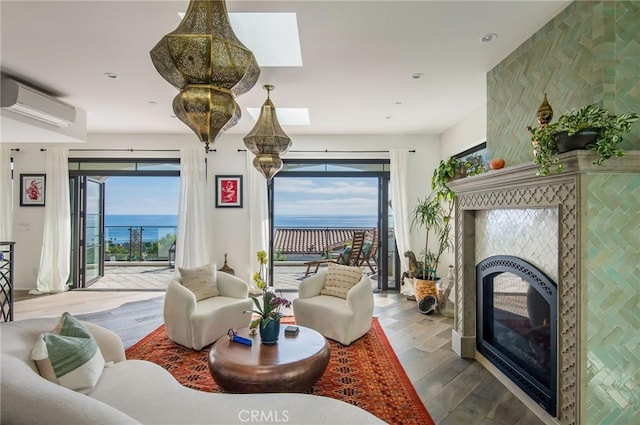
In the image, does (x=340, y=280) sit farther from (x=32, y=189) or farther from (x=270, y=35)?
(x=32, y=189)

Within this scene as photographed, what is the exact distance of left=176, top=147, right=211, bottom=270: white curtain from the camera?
5762 millimetres

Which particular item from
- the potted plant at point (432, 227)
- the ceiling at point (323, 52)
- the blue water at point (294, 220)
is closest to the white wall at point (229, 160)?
the potted plant at point (432, 227)

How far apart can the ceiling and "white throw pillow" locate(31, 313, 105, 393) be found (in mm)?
2128

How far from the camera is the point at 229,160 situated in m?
6.07

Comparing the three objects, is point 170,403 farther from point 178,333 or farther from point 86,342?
point 178,333

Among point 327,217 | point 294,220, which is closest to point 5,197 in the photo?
point 294,220

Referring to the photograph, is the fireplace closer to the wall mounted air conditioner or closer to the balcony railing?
the wall mounted air conditioner

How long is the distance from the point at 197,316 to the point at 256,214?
2716 millimetres

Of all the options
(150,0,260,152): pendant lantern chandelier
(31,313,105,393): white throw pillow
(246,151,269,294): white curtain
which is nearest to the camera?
(150,0,260,152): pendant lantern chandelier

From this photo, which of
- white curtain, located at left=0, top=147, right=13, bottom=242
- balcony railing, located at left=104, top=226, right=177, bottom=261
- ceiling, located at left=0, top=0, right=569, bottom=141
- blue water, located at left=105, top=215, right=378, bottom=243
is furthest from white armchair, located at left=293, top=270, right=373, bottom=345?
blue water, located at left=105, top=215, right=378, bottom=243

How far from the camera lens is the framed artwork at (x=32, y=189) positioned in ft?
19.5

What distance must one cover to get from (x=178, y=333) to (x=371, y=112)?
3606 millimetres

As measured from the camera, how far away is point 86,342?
1.90m

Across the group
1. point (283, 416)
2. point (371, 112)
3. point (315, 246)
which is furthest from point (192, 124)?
point (315, 246)
